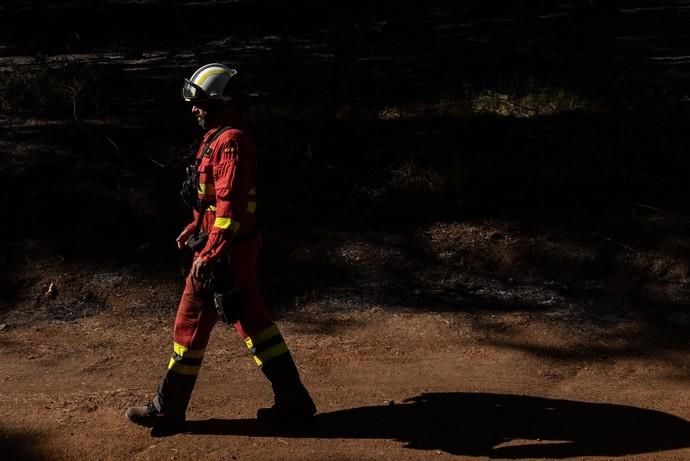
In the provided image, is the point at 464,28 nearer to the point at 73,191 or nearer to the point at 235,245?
the point at 73,191

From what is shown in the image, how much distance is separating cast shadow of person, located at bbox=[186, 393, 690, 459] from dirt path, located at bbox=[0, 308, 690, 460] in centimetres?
1

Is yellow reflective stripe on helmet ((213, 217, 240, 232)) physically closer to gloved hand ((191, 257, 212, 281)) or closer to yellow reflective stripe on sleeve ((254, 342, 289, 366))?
gloved hand ((191, 257, 212, 281))

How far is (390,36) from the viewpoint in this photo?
68.1ft

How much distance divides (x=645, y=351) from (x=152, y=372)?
12.3 ft

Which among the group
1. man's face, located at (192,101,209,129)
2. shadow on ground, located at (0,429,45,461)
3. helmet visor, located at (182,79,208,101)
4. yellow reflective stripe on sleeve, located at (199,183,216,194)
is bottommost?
shadow on ground, located at (0,429,45,461)

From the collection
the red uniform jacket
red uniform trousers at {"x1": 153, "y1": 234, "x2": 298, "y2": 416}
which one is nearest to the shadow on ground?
red uniform trousers at {"x1": 153, "y1": 234, "x2": 298, "y2": 416}

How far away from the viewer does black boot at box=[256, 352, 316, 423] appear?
19.4 feet

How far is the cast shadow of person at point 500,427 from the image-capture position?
5789 mm

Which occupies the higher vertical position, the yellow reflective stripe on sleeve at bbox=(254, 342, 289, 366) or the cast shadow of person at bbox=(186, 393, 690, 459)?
the yellow reflective stripe on sleeve at bbox=(254, 342, 289, 366)

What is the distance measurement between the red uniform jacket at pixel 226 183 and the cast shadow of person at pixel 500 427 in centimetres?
128

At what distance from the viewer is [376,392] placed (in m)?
6.72

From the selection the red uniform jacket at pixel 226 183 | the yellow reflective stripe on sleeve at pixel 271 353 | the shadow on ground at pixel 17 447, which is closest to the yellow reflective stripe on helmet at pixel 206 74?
the red uniform jacket at pixel 226 183

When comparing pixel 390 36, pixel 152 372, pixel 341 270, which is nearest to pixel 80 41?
pixel 390 36

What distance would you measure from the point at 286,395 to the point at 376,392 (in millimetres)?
974
